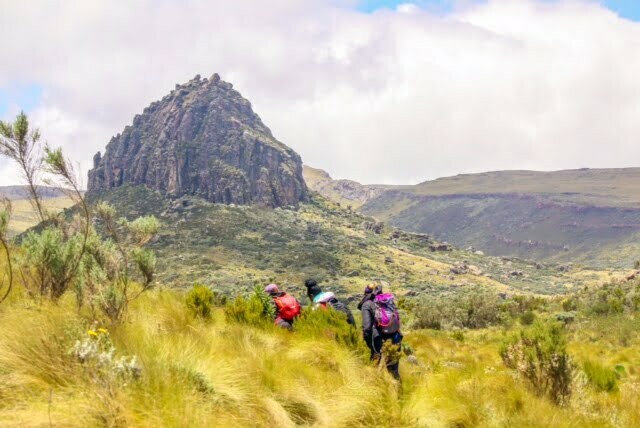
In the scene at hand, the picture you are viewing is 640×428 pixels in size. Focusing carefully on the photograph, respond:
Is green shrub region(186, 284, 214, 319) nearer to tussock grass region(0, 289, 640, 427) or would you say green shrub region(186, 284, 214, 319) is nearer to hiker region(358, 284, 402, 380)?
tussock grass region(0, 289, 640, 427)

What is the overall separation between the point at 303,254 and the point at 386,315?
388ft

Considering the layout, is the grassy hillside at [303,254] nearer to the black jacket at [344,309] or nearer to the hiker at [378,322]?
the black jacket at [344,309]

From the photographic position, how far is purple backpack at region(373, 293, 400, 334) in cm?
741

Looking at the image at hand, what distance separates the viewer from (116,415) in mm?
3457

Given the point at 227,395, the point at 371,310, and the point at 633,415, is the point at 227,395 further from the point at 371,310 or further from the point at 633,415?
the point at 633,415

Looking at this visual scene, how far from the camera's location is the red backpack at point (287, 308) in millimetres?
9750

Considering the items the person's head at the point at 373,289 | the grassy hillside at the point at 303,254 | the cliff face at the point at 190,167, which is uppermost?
the cliff face at the point at 190,167

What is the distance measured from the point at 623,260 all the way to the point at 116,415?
232023 mm

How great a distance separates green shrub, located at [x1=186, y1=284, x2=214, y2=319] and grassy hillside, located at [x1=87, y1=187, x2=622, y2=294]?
69950mm

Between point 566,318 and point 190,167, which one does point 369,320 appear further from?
point 190,167

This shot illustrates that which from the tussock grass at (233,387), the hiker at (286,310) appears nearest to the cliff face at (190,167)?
the hiker at (286,310)

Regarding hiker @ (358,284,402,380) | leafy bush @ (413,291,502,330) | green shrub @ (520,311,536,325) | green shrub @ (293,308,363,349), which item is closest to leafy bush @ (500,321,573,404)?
hiker @ (358,284,402,380)

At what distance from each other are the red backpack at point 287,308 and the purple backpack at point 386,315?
258 cm

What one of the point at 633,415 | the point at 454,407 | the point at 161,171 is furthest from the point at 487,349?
the point at 161,171
